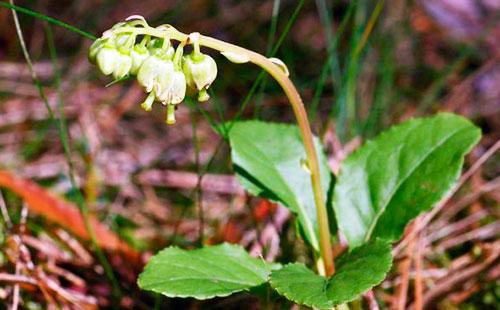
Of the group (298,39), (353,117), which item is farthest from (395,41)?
(298,39)

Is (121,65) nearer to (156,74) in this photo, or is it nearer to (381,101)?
(156,74)

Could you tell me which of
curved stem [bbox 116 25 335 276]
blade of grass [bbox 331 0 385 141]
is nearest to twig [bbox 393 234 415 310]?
curved stem [bbox 116 25 335 276]

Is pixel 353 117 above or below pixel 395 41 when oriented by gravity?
below

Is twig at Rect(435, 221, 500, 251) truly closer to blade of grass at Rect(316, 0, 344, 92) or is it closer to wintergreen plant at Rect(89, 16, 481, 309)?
wintergreen plant at Rect(89, 16, 481, 309)

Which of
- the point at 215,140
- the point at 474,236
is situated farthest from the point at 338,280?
the point at 215,140

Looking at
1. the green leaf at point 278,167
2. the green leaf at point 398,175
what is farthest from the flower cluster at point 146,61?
the green leaf at point 398,175

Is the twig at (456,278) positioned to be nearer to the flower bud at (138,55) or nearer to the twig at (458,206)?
the twig at (458,206)

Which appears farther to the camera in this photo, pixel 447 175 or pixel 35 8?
pixel 35 8

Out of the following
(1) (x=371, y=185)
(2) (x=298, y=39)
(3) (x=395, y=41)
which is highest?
(2) (x=298, y=39)

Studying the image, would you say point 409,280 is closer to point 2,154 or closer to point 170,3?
point 2,154
